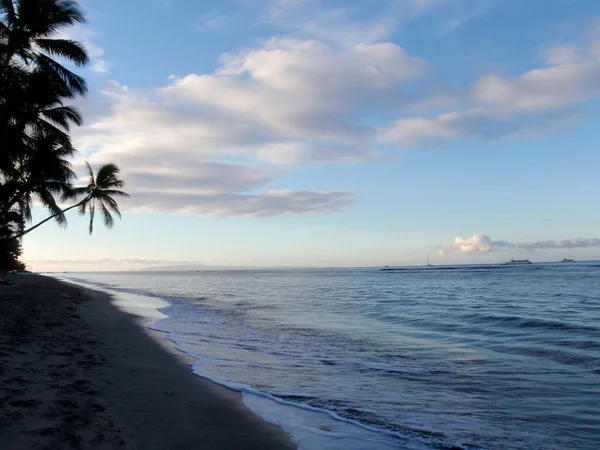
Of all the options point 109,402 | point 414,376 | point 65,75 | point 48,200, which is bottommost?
point 414,376

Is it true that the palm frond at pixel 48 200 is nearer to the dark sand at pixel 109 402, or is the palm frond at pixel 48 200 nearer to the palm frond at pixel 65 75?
the palm frond at pixel 65 75

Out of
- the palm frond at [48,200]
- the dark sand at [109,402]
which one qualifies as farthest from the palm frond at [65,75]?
the dark sand at [109,402]

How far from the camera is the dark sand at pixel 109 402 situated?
418cm

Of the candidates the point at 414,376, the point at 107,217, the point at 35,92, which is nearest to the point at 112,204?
the point at 107,217

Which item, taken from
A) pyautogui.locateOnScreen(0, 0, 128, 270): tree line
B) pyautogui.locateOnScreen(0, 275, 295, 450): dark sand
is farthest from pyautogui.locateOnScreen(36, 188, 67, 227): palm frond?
pyautogui.locateOnScreen(0, 275, 295, 450): dark sand

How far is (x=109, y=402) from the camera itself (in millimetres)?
5348

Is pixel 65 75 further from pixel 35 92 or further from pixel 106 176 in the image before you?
pixel 106 176

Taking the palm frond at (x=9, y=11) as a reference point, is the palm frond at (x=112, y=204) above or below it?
below

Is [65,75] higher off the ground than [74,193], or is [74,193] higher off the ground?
[65,75]

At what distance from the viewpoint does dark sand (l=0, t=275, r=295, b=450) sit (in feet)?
13.7

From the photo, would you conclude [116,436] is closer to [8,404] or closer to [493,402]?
[8,404]

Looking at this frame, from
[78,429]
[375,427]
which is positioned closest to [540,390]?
[375,427]

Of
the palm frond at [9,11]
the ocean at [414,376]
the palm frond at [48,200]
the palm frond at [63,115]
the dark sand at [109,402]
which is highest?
the palm frond at [9,11]

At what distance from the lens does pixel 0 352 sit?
6793 millimetres
